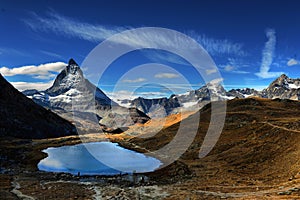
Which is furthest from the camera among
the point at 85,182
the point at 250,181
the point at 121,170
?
the point at 121,170

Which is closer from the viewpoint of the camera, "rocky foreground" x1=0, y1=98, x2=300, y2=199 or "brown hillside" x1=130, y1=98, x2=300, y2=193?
"rocky foreground" x1=0, y1=98, x2=300, y2=199

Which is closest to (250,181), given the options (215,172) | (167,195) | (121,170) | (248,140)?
(215,172)

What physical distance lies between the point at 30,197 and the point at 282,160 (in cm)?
5124

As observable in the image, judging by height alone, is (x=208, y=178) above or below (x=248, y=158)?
below

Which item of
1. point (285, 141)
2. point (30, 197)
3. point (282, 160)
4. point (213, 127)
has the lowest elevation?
point (30, 197)

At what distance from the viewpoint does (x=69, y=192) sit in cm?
4606

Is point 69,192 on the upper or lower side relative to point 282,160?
lower

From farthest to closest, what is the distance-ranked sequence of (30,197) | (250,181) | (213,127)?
(213,127)
(250,181)
(30,197)

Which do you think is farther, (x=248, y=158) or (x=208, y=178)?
(x=248, y=158)

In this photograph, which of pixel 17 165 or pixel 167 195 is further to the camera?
pixel 17 165

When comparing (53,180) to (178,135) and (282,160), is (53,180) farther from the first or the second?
(178,135)

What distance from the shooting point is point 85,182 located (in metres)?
55.8

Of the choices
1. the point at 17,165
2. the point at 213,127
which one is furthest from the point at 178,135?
the point at 17,165

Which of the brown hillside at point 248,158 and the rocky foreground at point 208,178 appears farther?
the brown hillside at point 248,158
